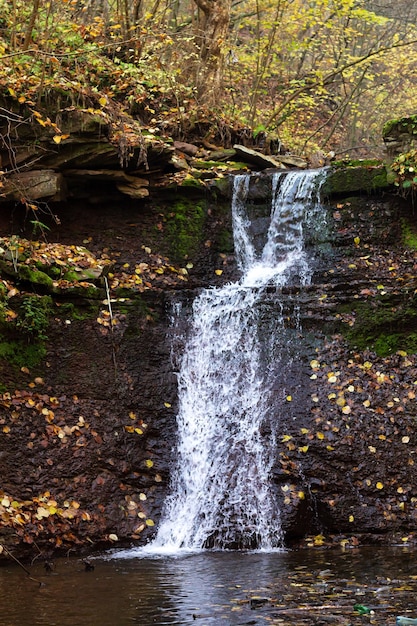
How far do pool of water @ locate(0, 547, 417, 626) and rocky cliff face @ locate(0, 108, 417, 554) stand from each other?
1.83 feet

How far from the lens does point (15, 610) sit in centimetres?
462

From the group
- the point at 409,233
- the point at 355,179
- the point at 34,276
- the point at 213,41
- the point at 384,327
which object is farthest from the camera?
the point at 213,41

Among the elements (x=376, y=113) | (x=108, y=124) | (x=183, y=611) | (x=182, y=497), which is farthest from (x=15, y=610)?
(x=376, y=113)

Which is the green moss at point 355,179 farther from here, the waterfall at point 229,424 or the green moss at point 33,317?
the green moss at point 33,317

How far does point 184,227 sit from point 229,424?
13.8 feet

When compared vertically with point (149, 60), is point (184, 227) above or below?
below

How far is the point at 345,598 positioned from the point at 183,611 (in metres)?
1.13

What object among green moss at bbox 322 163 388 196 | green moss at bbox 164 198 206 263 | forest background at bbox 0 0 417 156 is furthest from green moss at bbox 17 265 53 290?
green moss at bbox 322 163 388 196

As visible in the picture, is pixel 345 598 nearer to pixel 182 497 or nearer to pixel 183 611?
pixel 183 611

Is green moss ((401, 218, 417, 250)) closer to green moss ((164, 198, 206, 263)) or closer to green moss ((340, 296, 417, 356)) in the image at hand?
green moss ((340, 296, 417, 356))

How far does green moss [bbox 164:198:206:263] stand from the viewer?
11.1 m

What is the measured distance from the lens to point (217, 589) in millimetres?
5180

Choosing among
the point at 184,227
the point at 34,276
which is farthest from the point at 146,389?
the point at 184,227

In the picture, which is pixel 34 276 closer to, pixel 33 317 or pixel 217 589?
pixel 33 317
